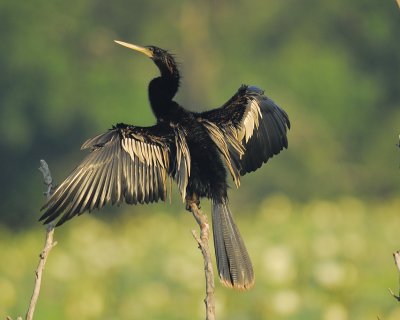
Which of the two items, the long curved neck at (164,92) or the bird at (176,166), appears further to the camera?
the long curved neck at (164,92)

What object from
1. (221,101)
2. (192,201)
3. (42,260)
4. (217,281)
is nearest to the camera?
(42,260)

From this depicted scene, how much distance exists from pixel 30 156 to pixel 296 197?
9.83 ft

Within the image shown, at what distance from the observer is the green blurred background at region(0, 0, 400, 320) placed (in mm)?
8359

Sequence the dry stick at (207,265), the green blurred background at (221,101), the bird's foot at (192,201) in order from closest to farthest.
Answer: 1. the dry stick at (207,265)
2. the bird's foot at (192,201)
3. the green blurred background at (221,101)

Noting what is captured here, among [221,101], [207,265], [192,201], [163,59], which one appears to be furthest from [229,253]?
[221,101]

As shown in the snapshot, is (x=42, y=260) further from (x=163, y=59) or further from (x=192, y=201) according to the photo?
(x=163, y=59)

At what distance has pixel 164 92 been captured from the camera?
4023mm

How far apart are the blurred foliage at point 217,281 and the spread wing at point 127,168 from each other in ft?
6.63

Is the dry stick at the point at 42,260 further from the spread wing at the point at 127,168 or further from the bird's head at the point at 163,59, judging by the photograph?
the bird's head at the point at 163,59

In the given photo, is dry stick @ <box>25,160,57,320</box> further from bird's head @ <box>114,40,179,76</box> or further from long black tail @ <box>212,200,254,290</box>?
bird's head @ <box>114,40,179,76</box>

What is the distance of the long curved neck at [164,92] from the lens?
3947mm

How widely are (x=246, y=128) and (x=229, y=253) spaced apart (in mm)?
474

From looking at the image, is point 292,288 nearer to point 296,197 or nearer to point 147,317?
point 147,317

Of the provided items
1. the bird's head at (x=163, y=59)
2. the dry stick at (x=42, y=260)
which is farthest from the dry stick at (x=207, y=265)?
the bird's head at (x=163, y=59)
